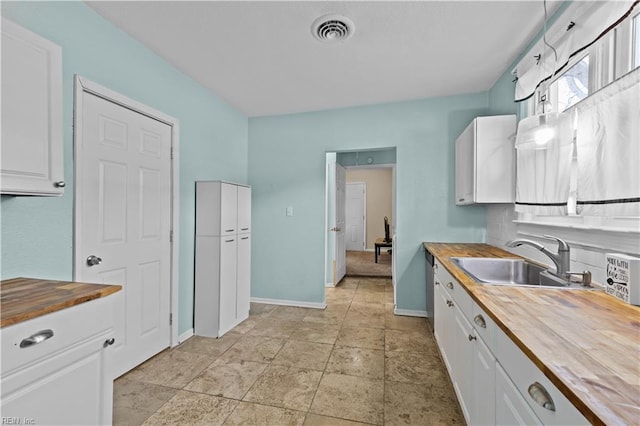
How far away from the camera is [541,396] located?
79cm

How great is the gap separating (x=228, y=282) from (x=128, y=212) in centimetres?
123

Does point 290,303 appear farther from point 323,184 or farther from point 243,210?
point 323,184

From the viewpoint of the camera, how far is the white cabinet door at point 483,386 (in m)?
1.18

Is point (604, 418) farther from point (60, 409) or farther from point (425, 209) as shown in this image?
point (425, 209)

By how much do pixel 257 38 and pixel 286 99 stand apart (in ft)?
4.03

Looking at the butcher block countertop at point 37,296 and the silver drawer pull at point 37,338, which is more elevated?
the butcher block countertop at point 37,296

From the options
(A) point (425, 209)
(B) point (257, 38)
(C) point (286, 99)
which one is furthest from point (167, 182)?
(A) point (425, 209)

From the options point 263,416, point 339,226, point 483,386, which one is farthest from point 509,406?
point 339,226

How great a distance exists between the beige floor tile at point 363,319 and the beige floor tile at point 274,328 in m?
0.59

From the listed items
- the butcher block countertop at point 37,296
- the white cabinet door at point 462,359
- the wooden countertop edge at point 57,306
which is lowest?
the white cabinet door at point 462,359

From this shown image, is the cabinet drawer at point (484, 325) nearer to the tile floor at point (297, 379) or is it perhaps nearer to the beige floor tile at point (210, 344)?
the tile floor at point (297, 379)

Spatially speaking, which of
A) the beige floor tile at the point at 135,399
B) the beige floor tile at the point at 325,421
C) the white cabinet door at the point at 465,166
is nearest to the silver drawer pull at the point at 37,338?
the beige floor tile at the point at 135,399

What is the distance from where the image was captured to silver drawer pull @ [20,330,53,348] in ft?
3.51

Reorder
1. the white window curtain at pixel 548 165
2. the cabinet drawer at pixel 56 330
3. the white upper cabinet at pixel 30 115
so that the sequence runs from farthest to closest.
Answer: the white window curtain at pixel 548 165 → the white upper cabinet at pixel 30 115 → the cabinet drawer at pixel 56 330
